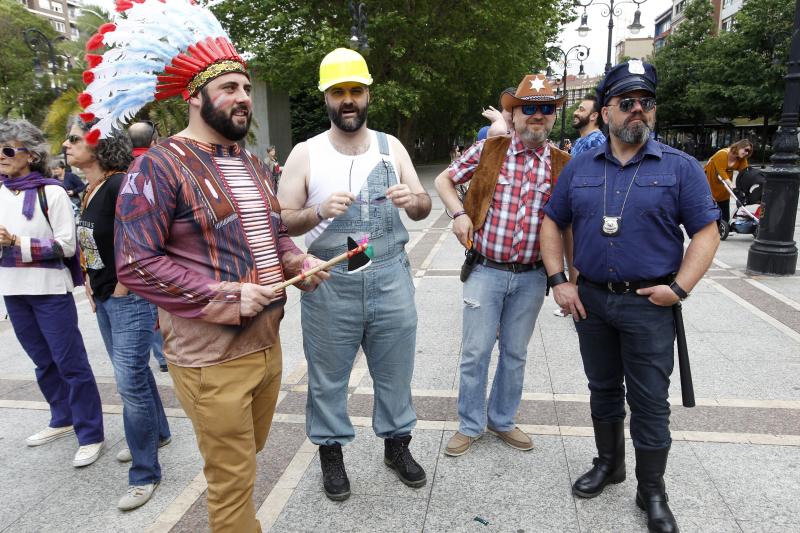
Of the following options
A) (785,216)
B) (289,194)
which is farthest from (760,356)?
(289,194)

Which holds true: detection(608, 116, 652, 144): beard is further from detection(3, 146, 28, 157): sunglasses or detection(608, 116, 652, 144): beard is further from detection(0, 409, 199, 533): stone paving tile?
detection(3, 146, 28, 157): sunglasses

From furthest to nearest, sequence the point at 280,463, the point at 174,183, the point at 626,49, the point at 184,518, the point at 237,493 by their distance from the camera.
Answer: the point at 626,49
the point at 280,463
the point at 184,518
the point at 237,493
the point at 174,183

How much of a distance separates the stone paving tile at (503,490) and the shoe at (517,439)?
0.03m

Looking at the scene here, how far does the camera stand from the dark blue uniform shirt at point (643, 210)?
2428mm

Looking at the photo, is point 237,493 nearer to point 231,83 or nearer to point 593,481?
point 231,83

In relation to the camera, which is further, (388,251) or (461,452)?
(461,452)

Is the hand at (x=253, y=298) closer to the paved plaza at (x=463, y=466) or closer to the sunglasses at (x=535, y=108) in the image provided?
the paved plaza at (x=463, y=466)

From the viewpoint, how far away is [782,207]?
718 centimetres

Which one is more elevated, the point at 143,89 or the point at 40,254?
the point at 143,89

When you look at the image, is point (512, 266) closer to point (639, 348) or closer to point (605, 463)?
point (639, 348)

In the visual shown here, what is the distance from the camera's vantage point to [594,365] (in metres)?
2.76

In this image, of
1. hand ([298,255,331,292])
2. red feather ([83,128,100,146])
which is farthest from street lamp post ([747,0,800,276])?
red feather ([83,128,100,146])

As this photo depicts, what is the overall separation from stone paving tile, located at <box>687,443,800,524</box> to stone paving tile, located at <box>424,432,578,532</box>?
0.77 meters

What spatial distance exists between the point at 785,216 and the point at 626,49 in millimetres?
113053
